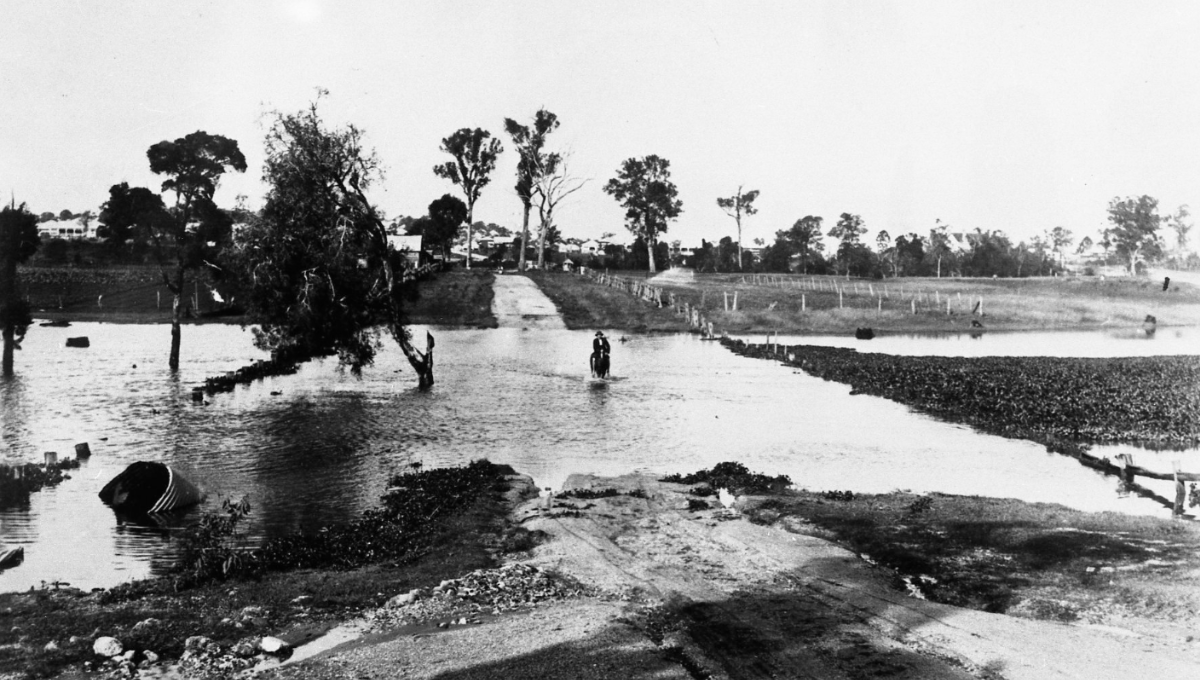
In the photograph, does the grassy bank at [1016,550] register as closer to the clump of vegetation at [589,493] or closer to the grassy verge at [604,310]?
the clump of vegetation at [589,493]

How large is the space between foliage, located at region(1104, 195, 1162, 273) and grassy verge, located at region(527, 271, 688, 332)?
72.1 meters

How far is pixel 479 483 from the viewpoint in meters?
18.1

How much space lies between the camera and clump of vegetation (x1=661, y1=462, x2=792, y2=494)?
59.4 ft

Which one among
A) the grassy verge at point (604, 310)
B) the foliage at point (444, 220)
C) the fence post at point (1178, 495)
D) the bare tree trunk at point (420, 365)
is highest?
the foliage at point (444, 220)

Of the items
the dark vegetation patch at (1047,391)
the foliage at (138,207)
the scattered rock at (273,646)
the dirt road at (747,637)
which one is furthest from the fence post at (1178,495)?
the foliage at (138,207)

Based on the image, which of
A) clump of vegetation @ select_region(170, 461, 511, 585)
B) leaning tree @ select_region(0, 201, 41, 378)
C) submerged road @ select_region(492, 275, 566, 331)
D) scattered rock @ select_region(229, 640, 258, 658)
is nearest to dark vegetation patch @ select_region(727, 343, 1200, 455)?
clump of vegetation @ select_region(170, 461, 511, 585)

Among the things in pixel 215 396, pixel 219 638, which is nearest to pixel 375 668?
pixel 219 638

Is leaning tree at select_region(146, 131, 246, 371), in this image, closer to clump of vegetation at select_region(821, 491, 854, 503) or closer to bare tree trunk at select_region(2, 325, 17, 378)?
bare tree trunk at select_region(2, 325, 17, 378)

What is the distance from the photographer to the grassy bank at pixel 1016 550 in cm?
1086

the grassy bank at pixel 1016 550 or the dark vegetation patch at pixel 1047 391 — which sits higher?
the dark vegetation patch at pixel 1047 391

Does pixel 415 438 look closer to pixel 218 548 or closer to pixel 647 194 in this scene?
pixel 218 548

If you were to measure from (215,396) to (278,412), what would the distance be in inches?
177

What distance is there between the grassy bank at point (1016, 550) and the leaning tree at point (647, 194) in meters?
109

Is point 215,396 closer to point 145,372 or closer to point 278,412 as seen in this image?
point 278,412
